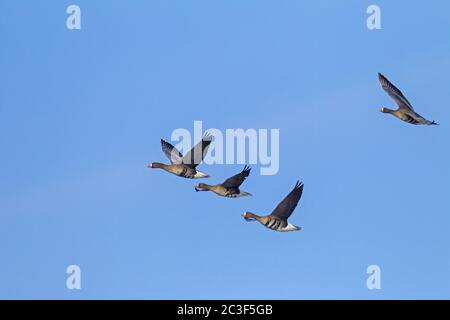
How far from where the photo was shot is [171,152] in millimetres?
34844

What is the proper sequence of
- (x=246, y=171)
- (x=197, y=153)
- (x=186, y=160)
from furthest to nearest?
(x=186, y=160) → (x=197, y=153) → (x=246, y=171)

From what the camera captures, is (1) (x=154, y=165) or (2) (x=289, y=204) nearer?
(2) (x=289, y=204)

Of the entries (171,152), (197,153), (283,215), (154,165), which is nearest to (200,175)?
(197,153)

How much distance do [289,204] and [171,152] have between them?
4235mm

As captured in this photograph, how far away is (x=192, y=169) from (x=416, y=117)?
190 inches

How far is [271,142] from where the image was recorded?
33.8 m

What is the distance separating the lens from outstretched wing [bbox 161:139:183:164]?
114ft

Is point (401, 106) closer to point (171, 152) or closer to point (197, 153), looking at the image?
point (197, 153)

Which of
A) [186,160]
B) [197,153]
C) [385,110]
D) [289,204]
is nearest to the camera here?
[289,204]
